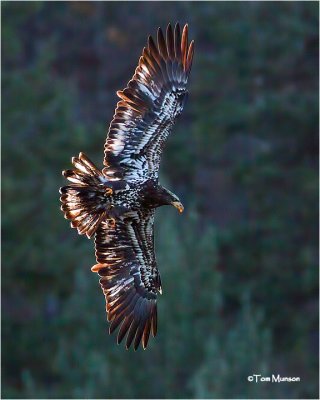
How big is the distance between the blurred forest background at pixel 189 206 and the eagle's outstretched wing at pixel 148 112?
11.4 metres

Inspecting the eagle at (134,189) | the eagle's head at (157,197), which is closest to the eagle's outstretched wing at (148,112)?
the eagle at (134,189)

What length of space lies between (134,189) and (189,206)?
72.0 ft

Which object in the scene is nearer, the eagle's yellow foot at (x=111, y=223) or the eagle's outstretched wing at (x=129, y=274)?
the eagle's yellow foot at (x=111, y=223)

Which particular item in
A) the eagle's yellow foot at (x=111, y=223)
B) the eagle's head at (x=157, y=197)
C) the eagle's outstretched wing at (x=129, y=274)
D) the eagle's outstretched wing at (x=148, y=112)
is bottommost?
the eagle's outstretched wing at (x=129, y=274)

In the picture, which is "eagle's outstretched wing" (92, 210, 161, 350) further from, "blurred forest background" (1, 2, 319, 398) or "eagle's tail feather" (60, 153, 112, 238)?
"blurred forest background" (1, 2, 319, 398)

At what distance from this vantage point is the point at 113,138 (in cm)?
1184

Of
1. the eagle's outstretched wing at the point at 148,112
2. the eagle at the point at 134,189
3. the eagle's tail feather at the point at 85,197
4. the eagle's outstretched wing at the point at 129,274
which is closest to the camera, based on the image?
the eagle's tail feather at the point at 85,197

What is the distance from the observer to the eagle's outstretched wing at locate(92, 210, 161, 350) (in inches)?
473

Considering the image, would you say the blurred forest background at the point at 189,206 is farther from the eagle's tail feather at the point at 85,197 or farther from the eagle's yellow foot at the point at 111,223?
the eagle's tail feather at the point at 85,197

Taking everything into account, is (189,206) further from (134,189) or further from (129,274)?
(134,189)

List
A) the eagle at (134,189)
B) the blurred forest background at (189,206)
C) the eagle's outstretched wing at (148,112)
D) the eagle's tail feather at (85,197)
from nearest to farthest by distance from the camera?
the eagle's tail feather at (85,197) < the eagle at (134,189) < the eagle's outstretched wing at (148,112) < the blurred forest background at (189,206)

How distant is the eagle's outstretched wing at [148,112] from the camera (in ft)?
38.7

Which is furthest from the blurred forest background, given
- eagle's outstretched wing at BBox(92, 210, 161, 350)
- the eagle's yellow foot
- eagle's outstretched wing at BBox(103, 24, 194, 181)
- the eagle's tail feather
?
the eagle's tail feather

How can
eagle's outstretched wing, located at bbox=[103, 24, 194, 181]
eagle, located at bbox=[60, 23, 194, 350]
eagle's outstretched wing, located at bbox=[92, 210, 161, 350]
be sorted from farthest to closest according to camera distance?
eagle's outstretched wing, located at bbox=[92, 210, 161, 350] < eagle's outstretched wing, located at bbox=[103, 24, 194, 181] < eagle, located at bbox=[60, 23, 194, 350]
